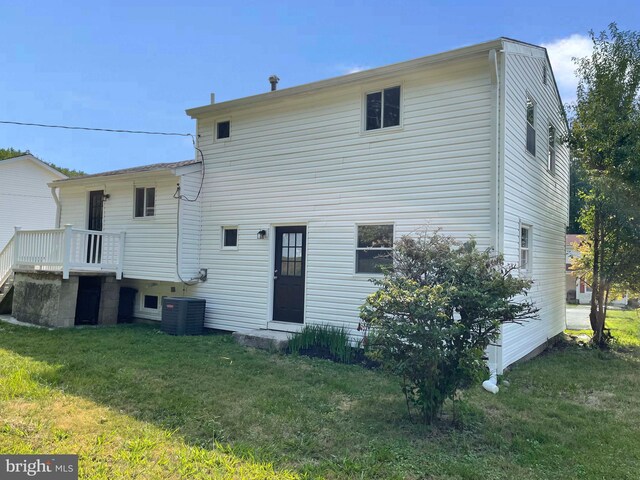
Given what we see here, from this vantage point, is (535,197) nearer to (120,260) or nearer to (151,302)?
(151,302)

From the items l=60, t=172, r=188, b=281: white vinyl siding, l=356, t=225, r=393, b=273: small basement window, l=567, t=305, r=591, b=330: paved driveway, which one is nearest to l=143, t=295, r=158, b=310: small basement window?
l=60, t=172, r=188, b=281: white vinyl siding

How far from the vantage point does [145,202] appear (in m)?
10.9

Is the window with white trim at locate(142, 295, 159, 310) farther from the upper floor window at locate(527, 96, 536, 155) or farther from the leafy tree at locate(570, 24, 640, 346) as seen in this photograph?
the leafy tree at locate(570, 24, 640, 346)

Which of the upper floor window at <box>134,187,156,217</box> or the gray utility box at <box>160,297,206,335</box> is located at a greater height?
the upper floor window at <box>134,187,156,217</box>

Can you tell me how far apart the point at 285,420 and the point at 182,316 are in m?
5.52

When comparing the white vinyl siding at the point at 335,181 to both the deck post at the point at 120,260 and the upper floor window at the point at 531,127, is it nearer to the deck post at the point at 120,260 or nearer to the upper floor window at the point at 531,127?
the deck post at the point at 120,260

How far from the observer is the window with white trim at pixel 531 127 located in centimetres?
850

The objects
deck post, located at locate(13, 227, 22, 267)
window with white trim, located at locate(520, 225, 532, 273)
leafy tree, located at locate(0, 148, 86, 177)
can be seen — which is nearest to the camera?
window with white trim, located at locate(520, 225, 532, 273)

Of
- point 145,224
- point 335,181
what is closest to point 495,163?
point 335,181

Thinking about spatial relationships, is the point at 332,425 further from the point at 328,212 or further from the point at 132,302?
the point at 132,302

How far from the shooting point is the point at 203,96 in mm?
11180

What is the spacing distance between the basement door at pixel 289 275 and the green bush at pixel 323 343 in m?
0.93

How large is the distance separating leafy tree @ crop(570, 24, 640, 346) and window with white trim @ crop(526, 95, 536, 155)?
157cm

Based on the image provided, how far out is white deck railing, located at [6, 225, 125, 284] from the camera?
10102 millimetres
